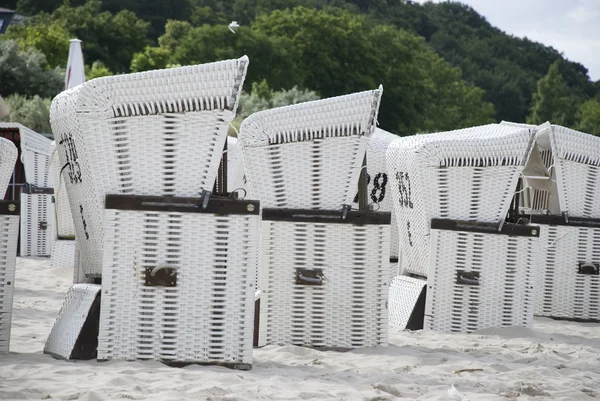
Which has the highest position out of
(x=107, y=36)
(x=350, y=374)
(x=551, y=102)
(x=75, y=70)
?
(x=107, y=36)

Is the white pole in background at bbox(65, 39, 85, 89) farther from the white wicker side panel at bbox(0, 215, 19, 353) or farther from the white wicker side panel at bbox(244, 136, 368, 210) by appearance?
the white wicker side panel at bbox(0, 215, 19, 353)

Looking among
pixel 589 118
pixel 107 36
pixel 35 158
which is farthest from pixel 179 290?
pixel 589 118

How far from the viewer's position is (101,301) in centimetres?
528

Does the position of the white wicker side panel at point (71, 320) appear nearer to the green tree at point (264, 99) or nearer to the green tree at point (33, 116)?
the green tree at point (33, 116)

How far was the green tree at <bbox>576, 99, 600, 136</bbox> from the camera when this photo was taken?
7112 cm

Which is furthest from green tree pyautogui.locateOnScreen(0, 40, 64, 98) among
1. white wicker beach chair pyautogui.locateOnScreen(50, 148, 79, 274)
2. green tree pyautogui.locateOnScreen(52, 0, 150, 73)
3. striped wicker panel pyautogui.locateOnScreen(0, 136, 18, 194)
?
striped wicker panel pyautogui.locateOnScreen(0, 136, 18, 194)

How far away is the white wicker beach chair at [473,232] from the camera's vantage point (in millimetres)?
7395

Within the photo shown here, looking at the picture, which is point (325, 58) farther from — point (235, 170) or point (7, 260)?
point (7, 260)

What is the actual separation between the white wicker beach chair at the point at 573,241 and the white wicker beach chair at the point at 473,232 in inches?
54.0

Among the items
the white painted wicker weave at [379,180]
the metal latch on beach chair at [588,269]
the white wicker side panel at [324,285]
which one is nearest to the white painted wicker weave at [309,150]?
the white wicker side panel at [324,285]

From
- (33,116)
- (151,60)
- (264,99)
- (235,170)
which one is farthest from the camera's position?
(151,60)

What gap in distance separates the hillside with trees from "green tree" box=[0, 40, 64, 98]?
5 cm

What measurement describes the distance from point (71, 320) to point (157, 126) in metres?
1.11

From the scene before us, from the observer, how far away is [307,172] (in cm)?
626
